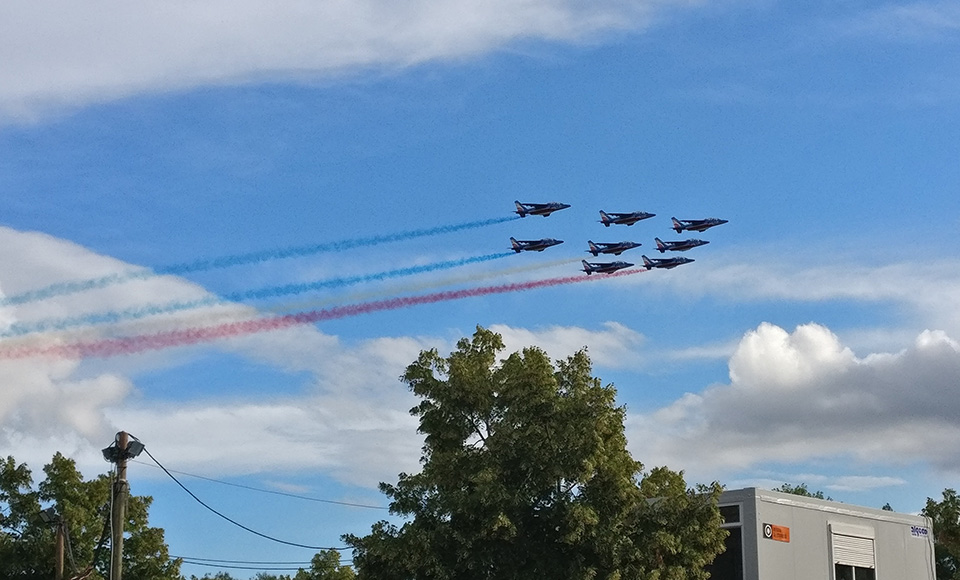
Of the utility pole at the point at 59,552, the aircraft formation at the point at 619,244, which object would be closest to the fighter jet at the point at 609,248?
the aircraft formation at the point at 619,244

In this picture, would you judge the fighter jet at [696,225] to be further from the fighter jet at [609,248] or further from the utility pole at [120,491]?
the utility pole at [120,491]

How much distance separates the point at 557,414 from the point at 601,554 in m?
4.49

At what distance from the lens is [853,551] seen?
45625mm

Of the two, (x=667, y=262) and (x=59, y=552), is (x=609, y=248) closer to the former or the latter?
(x=667, y=262)

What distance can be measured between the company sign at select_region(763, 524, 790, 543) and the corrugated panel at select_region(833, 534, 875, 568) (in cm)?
309

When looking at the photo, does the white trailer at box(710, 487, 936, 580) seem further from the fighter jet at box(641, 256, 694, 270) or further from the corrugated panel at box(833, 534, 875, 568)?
the fighter jet at box(641, 256, 694, 270)

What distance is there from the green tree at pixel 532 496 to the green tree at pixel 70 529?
51.5 ft

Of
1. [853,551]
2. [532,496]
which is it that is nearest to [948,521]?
[853,551]

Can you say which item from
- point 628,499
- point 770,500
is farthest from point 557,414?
point 770,500

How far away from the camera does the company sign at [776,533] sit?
4197cm

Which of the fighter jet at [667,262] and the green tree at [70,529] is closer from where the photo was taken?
the green tree at [70,529]

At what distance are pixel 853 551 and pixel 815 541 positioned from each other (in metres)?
2.52

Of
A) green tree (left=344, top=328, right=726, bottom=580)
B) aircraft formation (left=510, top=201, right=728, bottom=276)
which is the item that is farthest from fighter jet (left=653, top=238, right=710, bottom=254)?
green tree (left=344, top=328, right=726, bottom=580)

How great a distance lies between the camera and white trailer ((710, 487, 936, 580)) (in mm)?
41750
